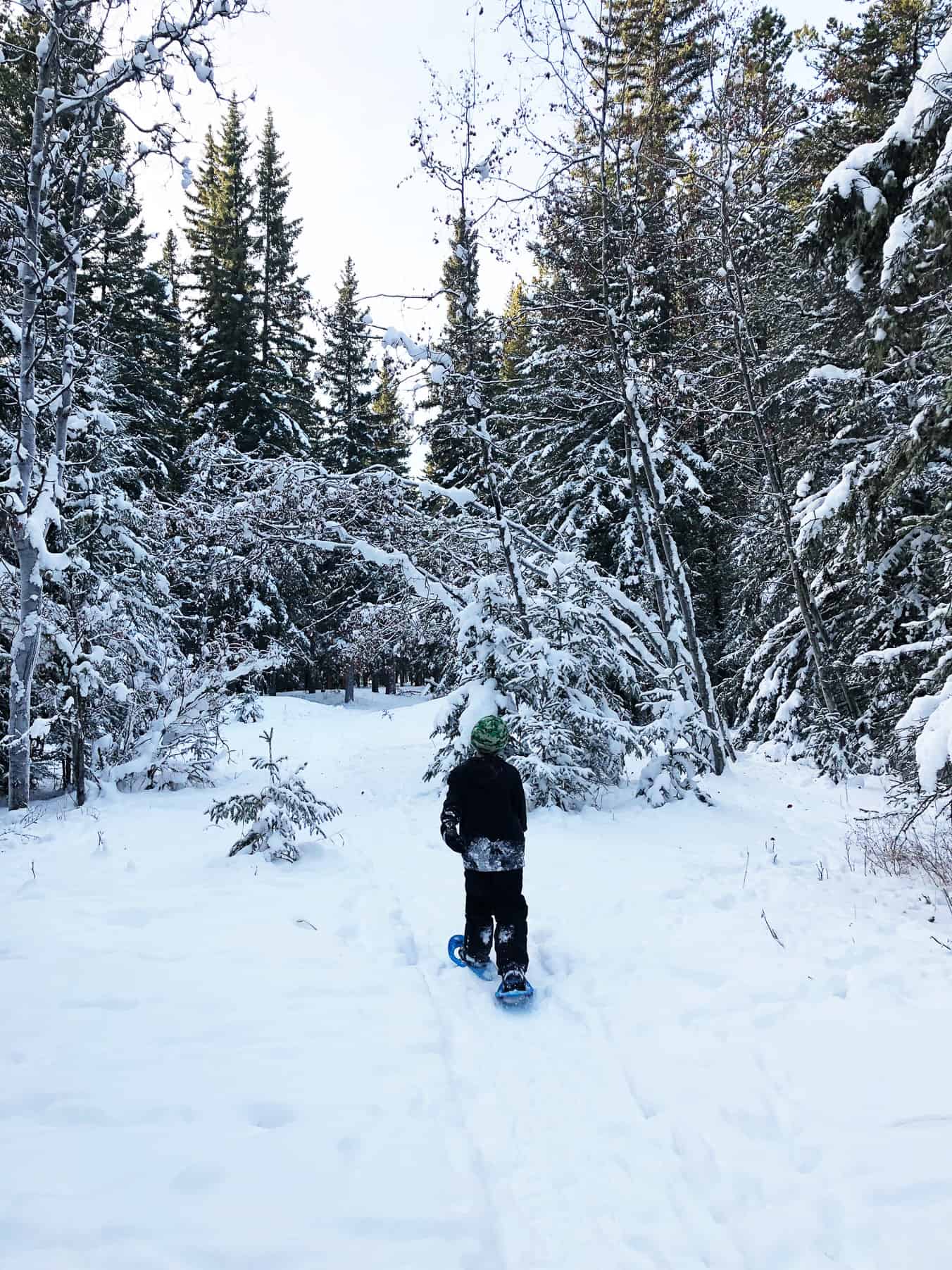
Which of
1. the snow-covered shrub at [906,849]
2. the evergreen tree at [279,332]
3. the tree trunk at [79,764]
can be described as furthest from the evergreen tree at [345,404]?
the snow-covered shrub at [906,849]

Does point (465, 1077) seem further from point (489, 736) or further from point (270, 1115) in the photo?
point (489, 736)

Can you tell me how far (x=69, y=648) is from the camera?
10352 millimetres

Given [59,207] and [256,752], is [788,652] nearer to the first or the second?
[256,752]

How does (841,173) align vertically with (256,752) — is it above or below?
above

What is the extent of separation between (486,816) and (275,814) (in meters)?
3.45

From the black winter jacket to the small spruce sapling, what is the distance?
2786 millimetres

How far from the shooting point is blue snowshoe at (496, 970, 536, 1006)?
4.27 m

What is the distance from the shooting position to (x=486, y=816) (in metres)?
4.82

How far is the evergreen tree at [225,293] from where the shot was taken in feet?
80.6

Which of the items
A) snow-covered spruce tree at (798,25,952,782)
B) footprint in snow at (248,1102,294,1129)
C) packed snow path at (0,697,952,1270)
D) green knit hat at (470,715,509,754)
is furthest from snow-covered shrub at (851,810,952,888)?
footprint in snow at (248,1102,294,1129)

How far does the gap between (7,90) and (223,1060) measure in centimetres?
1750

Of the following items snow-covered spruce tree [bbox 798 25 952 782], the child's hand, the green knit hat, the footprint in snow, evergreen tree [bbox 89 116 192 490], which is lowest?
the footprint in snow

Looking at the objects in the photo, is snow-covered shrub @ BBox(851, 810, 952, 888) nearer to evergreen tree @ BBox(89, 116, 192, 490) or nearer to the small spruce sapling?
the small spruce sapling

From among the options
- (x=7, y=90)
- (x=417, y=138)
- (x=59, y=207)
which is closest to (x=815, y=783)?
(x=417, y=138)
